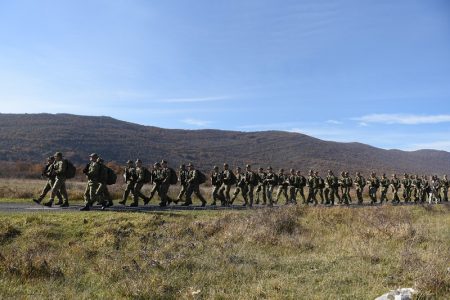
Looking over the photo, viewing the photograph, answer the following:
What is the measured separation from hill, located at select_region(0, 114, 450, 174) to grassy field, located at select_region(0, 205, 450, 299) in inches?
2802

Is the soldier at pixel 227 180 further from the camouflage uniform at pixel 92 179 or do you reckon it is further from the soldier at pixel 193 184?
the camouflage uniform at pixel 92 179

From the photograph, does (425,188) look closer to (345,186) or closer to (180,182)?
(345,186)

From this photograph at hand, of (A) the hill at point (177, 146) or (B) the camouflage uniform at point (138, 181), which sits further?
(A) the hill at point (177, 146)

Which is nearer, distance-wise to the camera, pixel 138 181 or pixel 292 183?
pixel 138 181

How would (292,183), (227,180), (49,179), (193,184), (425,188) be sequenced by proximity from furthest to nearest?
(425,188), (292,183), (227,180), (193,184), (49,179)

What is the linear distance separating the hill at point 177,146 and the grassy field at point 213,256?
234 feet

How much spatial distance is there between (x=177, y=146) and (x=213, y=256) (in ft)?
337

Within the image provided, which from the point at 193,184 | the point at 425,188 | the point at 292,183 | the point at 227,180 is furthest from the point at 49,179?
the point at 425,188

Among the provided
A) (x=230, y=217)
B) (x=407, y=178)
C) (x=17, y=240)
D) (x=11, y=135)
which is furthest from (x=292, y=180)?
(x=11, y=135)

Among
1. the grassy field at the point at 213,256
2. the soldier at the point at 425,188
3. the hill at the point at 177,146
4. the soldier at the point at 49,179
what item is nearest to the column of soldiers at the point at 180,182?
the soldier at the point at 49,179

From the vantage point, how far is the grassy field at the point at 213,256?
28.0 feet

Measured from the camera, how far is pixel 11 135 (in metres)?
95.2

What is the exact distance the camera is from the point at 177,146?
114 m

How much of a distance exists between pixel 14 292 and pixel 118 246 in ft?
15.4
